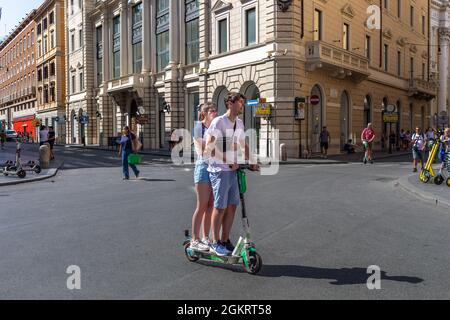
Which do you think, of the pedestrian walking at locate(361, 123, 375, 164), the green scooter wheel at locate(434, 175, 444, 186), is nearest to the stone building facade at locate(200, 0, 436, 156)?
the pedestrian walking at locate(361, 123, 375, 164)

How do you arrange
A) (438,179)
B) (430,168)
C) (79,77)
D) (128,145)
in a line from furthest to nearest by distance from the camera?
(79,77) < (128,145) < (430,168) < (438,179)

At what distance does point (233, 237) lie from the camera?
676 cm

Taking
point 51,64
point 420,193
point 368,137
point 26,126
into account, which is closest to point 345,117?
point 368,137

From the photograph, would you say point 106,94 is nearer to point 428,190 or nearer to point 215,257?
point 428,190

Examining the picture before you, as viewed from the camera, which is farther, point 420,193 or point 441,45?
point 441,45

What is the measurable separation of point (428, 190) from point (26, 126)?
246 feet

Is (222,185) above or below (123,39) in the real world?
below

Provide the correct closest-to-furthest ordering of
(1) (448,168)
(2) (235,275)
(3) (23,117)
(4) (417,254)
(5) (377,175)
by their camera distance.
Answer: (2) (235,275) < (4) (417,254) < (1) (448,168) < (5) (377,175) < (3) (23,117)

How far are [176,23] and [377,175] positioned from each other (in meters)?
22.2

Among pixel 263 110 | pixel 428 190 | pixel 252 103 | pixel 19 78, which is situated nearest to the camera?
pixel 428 190

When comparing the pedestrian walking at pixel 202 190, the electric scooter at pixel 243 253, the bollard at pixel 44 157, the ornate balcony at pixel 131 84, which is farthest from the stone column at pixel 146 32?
the electric scooter at pixel 243 253

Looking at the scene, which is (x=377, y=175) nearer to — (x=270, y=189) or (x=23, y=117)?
(x=270, y=189)

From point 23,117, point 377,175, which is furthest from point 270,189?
point 23,117
